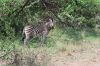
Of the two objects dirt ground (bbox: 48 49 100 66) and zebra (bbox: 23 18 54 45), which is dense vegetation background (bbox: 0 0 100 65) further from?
dirt ground (bbox: 48 49 100 66)

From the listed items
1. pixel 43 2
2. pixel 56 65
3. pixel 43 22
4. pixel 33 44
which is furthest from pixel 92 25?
pixel 43 2

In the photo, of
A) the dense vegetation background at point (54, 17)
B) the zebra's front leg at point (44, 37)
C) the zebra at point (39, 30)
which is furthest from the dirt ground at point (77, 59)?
the zebra at point (39, 30)

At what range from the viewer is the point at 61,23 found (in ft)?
33.9

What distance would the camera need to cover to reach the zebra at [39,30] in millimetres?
11038

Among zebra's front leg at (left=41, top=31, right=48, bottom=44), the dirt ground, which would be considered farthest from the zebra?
the dirt ground

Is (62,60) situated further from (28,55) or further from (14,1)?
(14,1)

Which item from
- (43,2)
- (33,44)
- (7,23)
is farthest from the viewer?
(33,44)

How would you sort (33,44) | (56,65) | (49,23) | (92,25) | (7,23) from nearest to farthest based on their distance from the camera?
(7,23) → (56,65) → (33,44) → (49,23) → (92,25)

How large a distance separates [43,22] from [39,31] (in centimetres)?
35

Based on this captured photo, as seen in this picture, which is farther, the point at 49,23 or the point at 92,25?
the point at 92,25

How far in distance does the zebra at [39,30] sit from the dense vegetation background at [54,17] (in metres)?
0.21

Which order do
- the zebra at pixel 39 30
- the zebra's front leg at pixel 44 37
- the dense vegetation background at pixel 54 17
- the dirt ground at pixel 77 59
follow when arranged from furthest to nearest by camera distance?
the zebra at pixel 39 30, the zebra's front leg at pixel 44 37, the dirt ground at pixel 77 59, the dense vegetation background at pixel 54 17

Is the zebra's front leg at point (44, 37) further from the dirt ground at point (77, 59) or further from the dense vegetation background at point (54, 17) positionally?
the dirt ground at point (77, 59)

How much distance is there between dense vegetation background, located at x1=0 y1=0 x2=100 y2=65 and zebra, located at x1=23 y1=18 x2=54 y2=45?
0.21 meters
